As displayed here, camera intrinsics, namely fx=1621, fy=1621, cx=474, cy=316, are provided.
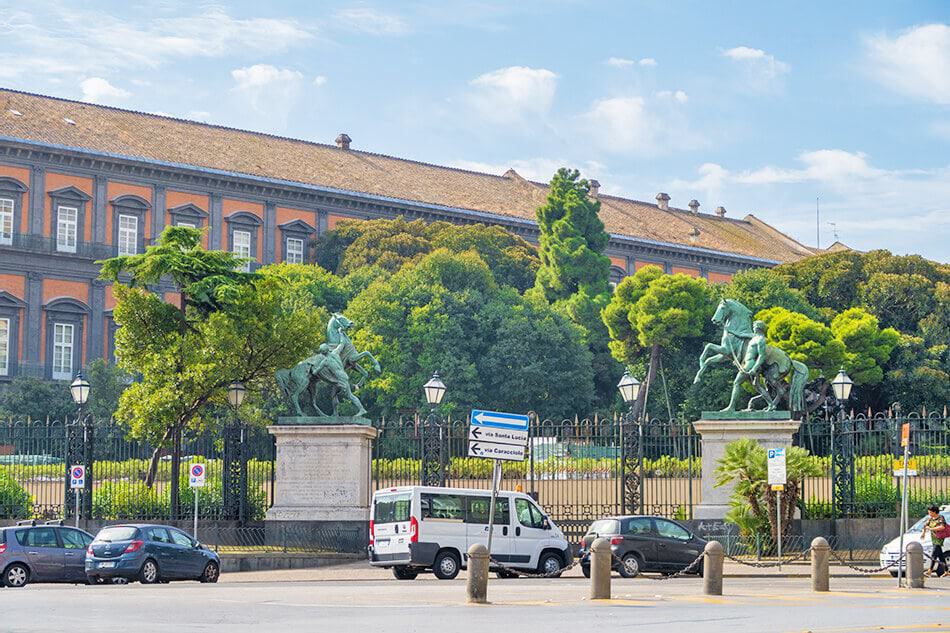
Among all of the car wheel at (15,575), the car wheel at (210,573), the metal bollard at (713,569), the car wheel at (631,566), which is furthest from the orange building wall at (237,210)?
the metal bollard at (713,569)

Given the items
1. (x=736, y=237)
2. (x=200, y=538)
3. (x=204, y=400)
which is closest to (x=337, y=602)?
(x=200, y=538)

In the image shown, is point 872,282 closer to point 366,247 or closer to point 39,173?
point 366,247

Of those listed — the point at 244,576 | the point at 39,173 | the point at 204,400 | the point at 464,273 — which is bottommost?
the point at 244,576

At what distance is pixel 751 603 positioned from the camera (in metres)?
21.1

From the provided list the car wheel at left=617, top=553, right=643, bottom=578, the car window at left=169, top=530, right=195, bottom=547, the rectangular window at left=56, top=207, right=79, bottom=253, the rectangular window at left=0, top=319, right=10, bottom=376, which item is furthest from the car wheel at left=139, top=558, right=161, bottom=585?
the rectangular window at left=56, top=207, right=79, bottom=253

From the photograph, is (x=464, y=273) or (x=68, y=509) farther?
(x=464, y=273)

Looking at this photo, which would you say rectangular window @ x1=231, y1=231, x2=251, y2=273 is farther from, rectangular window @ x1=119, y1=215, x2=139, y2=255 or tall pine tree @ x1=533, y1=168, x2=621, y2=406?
tall pine tree @ x1=533, y1=168, x2=621, y2=406

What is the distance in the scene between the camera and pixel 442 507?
29.1 meters

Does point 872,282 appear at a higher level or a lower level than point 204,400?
higher

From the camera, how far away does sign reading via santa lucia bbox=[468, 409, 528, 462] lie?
22516mm

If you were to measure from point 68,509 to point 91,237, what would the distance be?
46297 millimetres

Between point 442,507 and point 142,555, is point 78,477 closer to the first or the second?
point 142,555

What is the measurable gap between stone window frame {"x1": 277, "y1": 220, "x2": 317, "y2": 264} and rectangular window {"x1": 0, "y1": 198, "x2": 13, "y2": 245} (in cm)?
1543

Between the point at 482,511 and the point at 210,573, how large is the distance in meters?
5.04
